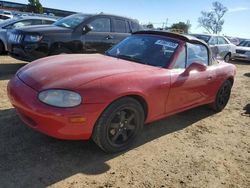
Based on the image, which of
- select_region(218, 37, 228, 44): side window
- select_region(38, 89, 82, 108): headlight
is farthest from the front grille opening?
select_region(218, 37, 228, 44): side window

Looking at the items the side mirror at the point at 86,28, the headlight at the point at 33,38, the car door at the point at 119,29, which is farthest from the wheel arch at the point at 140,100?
the car door at the point at 119,29

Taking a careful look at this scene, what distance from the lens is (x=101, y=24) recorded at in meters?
8.91

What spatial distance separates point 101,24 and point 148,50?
427cm

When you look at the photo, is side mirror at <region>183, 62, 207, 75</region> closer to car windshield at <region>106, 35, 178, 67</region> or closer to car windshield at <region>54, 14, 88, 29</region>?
car windshield at <region>106, 35, 178, 67</region>

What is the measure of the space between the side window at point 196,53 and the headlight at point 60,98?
2.26m

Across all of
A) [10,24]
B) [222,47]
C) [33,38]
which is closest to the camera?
[33,38]

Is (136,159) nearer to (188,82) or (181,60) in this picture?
(188,82)

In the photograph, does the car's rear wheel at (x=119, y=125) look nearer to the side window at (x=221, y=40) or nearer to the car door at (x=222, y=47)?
the car door at (x=222, y=47)

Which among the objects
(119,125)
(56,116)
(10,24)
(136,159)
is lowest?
(136,159)

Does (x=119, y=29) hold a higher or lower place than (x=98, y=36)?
higher

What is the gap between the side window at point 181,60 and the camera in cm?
486

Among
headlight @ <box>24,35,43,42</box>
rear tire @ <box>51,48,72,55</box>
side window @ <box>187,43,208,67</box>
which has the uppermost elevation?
side window @ <box>187,43,208,67</box>

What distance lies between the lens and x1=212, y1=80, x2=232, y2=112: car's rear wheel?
616cm

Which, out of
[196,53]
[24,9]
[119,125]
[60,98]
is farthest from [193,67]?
[24,9]
